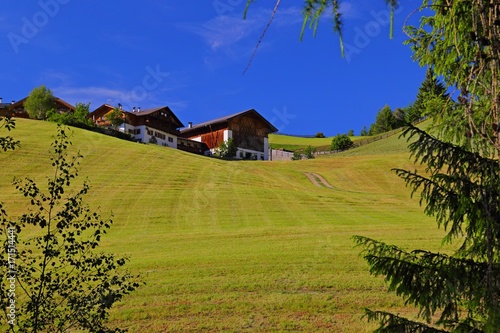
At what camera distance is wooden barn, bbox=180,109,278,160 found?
73938 mm

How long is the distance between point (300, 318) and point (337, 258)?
16.4 ft

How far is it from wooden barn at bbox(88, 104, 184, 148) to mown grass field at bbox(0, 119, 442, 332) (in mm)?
29121

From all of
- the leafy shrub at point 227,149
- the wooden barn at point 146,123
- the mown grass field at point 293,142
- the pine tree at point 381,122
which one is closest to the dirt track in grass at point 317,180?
the leafy shrub at point 227,149

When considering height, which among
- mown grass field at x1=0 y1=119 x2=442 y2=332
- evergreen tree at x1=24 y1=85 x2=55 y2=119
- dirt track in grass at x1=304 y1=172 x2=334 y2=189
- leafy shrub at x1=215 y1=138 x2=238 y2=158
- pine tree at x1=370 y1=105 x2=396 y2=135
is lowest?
mown grass field at x1=0 y1=119 x2=442 y2=332

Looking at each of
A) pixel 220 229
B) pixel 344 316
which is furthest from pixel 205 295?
pixel 220 229

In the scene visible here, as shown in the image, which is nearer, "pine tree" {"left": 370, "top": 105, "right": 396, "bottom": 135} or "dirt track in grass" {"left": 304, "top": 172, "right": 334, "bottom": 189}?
"dirt track in grass" {"left": 304, "top": 172, "right": 334, "bottom": 189}

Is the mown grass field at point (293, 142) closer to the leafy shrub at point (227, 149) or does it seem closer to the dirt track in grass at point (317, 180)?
the leafy shrub at point (227, 149)

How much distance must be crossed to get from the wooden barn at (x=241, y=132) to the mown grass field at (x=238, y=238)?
29964 mm

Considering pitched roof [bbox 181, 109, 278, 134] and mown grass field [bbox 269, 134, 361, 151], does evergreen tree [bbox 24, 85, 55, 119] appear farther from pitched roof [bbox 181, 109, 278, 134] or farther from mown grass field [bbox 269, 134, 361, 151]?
mown grass field [bbox 269, 134, 361, 151]

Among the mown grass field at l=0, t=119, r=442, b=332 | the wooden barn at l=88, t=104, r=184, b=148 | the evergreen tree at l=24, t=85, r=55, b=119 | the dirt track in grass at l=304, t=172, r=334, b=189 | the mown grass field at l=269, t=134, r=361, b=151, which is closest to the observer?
the mown grass field at l=0, t=119, r=442, b=332

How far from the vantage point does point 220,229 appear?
20844 mm

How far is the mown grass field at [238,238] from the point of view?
10.8m

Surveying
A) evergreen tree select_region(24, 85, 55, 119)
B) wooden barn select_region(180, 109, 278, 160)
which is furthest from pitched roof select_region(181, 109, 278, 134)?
evergreen tree select_region(24, 85, 55, 119)

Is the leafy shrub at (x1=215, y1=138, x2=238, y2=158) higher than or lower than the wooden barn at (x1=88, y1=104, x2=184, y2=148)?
lower
